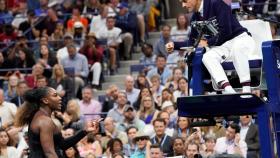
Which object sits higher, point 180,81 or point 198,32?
point 198,32

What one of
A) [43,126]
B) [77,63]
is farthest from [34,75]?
[43,126]

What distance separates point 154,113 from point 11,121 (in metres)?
2.51

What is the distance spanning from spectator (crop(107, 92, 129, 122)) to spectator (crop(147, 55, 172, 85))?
1420 mm

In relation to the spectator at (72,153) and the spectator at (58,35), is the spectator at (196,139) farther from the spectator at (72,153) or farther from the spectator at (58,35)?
the spectator at (58,35)

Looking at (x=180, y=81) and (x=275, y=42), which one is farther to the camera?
(x=180, y=81)

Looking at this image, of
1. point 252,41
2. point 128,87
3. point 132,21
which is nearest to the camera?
point 252,41

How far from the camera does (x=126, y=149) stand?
14953mm

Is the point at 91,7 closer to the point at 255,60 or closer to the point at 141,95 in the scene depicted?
the point at 141,95

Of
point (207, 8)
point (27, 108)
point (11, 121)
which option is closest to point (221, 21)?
point (207, 8)

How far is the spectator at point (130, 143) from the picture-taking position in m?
14.8

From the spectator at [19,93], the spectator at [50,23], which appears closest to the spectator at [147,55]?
the spectator at [19,93]

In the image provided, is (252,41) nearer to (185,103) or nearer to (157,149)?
(185,103)

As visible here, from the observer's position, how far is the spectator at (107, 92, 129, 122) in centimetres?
1650

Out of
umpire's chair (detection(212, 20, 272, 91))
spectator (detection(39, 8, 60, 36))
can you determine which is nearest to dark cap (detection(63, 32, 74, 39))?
spectator (detection(39, 8, 60, 36))
